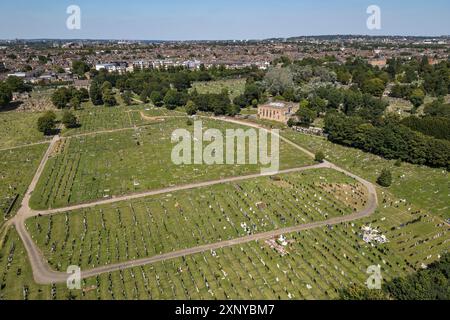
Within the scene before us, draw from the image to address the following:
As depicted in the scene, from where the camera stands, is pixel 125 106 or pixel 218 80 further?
pixel 218 80

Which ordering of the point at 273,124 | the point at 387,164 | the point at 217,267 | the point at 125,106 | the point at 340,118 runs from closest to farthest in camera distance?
the point at 217,267
the point at 387,164
the point at 340,118
the point at 273,124
the point at 125,106

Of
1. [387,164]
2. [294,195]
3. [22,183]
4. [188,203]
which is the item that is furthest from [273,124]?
[22,183]

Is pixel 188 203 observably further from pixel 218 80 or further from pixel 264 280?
pixel 218 80

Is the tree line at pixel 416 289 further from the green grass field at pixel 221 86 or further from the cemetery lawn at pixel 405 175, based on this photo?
the green grass field at pixel 221 86

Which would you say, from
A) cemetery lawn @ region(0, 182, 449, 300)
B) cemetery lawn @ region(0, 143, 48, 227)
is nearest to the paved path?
cemetery lawn @ region(0, 182, 449, 300)

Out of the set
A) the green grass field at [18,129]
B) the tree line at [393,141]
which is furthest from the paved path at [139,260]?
the green grass field at [18,129]
